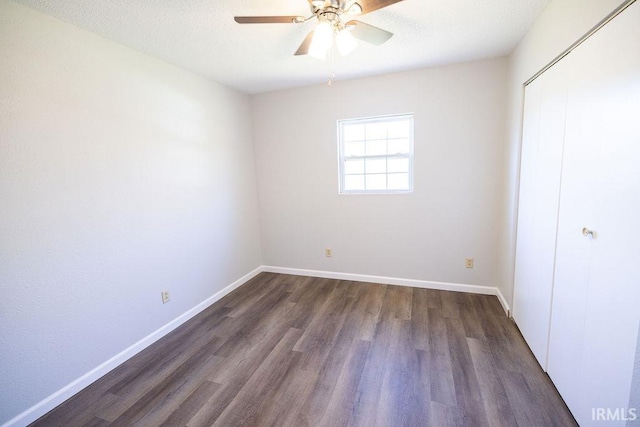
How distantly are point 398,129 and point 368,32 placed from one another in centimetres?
160

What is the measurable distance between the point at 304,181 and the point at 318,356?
2081mm

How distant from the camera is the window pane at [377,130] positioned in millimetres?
3131

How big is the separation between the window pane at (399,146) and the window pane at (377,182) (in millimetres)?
308

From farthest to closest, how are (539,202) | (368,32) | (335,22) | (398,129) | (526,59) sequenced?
(398,129) < (526,59) < (539,202) < (368,32) < (335,22)

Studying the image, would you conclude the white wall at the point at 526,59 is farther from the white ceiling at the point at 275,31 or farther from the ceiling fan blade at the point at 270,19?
the ceiling fan blade at the point at 270,19

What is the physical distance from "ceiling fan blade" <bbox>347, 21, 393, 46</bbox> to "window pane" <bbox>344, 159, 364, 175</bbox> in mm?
1636

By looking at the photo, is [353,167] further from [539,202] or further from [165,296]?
[165,296]

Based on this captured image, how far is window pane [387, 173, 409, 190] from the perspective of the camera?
3.10m

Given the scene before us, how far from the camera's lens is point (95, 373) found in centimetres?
191

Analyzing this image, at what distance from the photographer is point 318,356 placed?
2.05 m

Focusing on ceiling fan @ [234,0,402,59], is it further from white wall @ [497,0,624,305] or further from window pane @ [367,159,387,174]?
window pane @ [367,159,387,174]

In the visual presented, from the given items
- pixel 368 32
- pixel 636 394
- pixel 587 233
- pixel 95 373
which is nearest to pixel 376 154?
pixel 368 32

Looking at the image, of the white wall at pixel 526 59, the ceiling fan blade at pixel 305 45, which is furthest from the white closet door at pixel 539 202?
the ceiling fan blade at pixel 305 45

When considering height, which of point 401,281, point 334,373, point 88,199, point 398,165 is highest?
point 398,165
